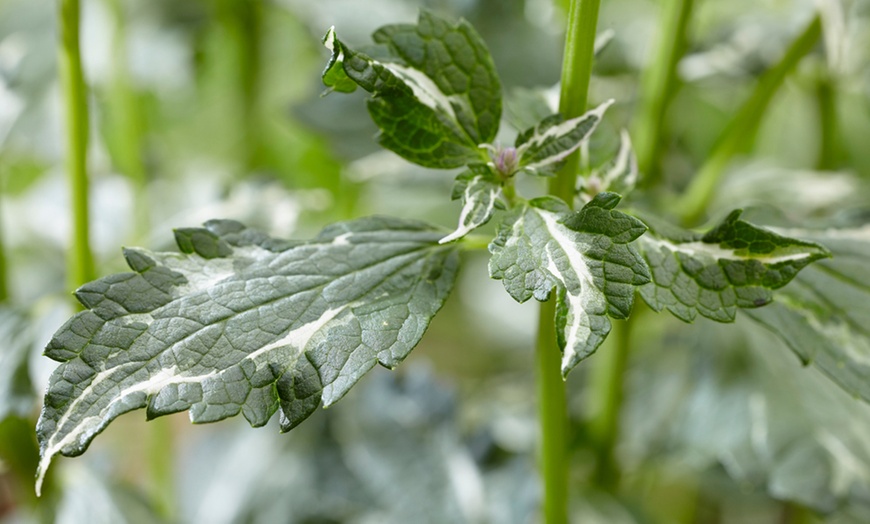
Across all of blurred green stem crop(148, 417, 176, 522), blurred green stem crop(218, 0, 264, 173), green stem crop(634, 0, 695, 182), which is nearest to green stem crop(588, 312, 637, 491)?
green stem crop(634, 0, 695, 182)

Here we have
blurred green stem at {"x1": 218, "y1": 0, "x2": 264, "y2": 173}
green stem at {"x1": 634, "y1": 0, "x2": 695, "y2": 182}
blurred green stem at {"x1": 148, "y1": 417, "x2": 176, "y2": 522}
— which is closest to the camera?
green stem at {"x1": 634, "y1": 0, "x2": 695, "y2": 182}

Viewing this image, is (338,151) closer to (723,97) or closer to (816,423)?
(816,423)

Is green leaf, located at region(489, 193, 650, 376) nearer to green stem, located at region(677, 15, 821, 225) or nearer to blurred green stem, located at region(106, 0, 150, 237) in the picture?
green stem, located at region(677, 15, 821, 225)

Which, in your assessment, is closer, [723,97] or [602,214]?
[602,214]

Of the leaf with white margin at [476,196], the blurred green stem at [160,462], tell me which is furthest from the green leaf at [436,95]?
the blurred green stem at [160,462]

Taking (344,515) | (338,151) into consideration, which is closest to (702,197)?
(338,151)

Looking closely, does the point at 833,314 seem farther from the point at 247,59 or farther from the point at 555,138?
the point at 247,59
